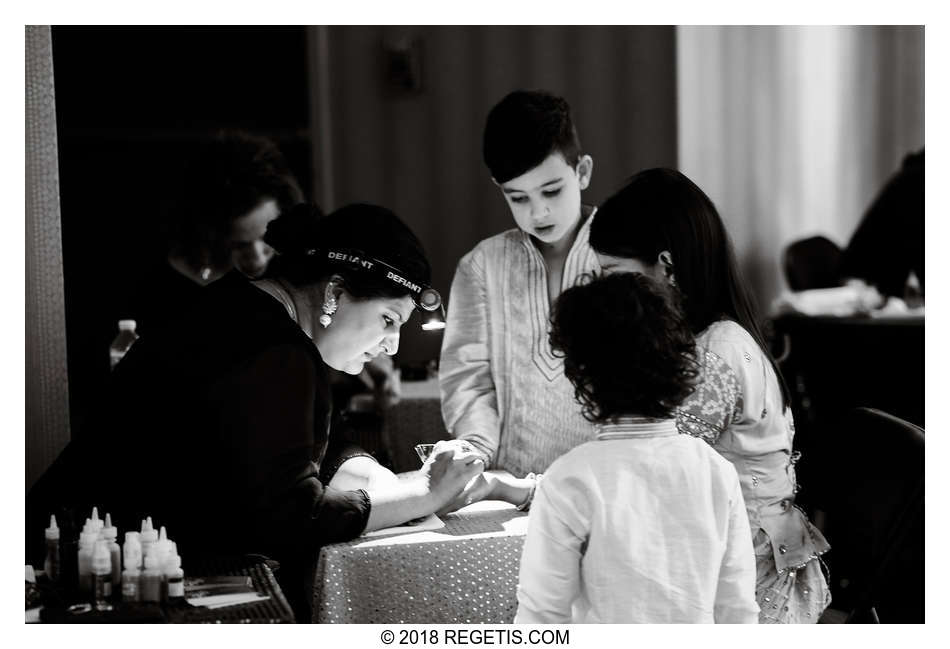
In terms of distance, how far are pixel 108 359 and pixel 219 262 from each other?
36 centimetres

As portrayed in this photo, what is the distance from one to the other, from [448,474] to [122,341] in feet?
2.77

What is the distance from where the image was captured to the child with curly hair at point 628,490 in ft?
3.85

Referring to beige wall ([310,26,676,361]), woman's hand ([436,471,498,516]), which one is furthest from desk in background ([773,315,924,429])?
woman's hand ([436,471,498,516])

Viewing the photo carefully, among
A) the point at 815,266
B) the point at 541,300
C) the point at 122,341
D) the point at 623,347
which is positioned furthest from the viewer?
the point at 815,266

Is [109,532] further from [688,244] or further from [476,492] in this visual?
[688,244]

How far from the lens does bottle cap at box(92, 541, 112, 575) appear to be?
1.26 meters

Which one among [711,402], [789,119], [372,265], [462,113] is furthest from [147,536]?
[789,119]

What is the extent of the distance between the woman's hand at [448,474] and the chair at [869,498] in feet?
1.72

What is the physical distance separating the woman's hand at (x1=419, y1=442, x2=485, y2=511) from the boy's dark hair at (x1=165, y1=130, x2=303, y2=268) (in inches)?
37.3

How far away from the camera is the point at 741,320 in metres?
1.46

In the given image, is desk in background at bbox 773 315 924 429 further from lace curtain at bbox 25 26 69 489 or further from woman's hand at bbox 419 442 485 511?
lace curtain at bbox 25 26 69 489

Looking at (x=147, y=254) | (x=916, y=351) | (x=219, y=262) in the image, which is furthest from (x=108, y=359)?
(x=916, y=351)

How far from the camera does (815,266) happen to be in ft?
14.2
